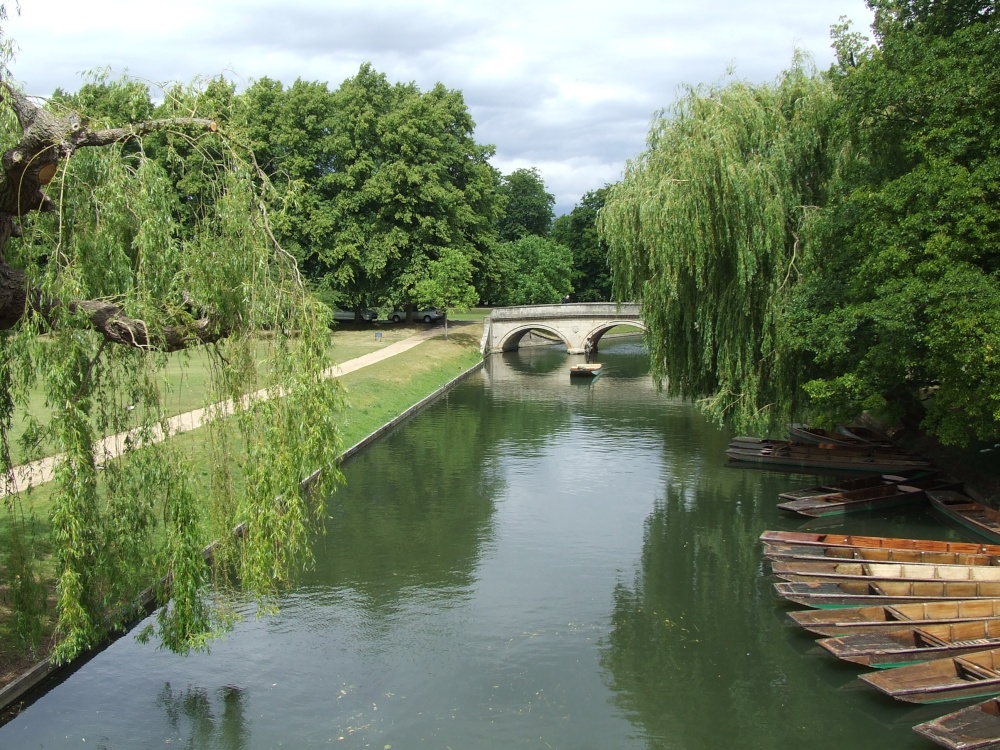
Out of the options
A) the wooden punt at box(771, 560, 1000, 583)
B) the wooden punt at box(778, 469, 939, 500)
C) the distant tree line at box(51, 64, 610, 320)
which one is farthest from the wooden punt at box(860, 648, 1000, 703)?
the distant tree line at box(51, 64, 610, 320)

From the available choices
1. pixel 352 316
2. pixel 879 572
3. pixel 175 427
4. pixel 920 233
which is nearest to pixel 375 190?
pixel 352 316

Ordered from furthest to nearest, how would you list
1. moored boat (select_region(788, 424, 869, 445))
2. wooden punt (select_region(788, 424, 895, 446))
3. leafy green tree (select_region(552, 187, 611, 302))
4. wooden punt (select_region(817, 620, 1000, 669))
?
leafy green tree (select_region(552, 187, 611, 302)) < moored boat (select_region(788, 424, 869, 445)) < wooden punt (select_region(788, 424, 895, 446)) < wooden punt (select_region(817, 620, 1000, 669))

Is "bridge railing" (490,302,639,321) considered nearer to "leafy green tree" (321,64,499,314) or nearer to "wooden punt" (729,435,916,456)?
"leafy green tree" (321,64,499,314)

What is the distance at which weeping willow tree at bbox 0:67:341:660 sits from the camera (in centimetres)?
1009

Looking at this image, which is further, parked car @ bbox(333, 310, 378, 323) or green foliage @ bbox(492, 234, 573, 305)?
green foliage @ bbox(492, 234, 573, 305)

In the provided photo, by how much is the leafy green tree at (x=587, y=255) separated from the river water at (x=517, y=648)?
179ft

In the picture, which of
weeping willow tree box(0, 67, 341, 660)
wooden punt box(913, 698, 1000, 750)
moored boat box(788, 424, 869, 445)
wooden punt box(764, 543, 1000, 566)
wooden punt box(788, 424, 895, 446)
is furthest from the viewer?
moored boat box(788, 424, 869, 445)

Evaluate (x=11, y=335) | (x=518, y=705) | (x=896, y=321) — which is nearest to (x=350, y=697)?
(x=518, y=705)

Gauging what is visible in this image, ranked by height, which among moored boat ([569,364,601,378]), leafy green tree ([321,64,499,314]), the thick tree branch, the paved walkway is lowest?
moored boat ([569,364,601,378])

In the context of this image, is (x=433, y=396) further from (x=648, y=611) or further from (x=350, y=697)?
(x=350, y=697)

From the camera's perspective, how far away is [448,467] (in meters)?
26.0

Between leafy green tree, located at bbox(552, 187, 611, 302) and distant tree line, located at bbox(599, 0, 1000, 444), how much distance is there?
53.3 m

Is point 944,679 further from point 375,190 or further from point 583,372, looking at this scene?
point 375,190

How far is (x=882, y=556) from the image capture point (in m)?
15.2
